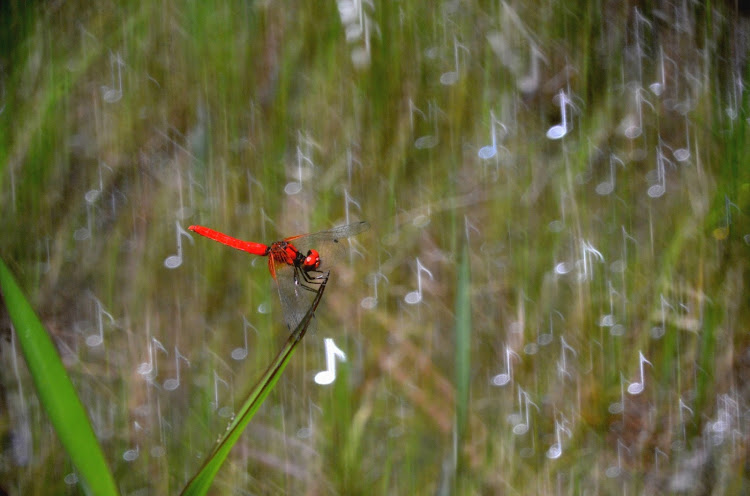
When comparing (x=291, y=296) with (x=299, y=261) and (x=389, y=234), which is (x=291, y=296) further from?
(x=389, y=234)

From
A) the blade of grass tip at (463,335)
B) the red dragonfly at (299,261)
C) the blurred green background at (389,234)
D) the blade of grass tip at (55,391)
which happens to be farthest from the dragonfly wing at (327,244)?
the blade of grass tip at (55,391)

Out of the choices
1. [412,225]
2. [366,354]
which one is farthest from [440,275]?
[366,354]

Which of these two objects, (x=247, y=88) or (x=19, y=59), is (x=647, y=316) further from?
(x=19, y=59)

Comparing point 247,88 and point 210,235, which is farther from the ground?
point 247,88

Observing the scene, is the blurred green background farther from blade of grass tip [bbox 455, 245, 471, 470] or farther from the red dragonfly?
blade of grass tip [bbox 455, 245, 471, 470]

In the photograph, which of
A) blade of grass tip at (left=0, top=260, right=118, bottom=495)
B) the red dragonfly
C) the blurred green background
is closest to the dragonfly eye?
the red dragonfly

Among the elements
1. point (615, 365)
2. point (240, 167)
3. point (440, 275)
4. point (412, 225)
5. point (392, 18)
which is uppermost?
point (392, 18)

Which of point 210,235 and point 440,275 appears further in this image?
point 440,275
